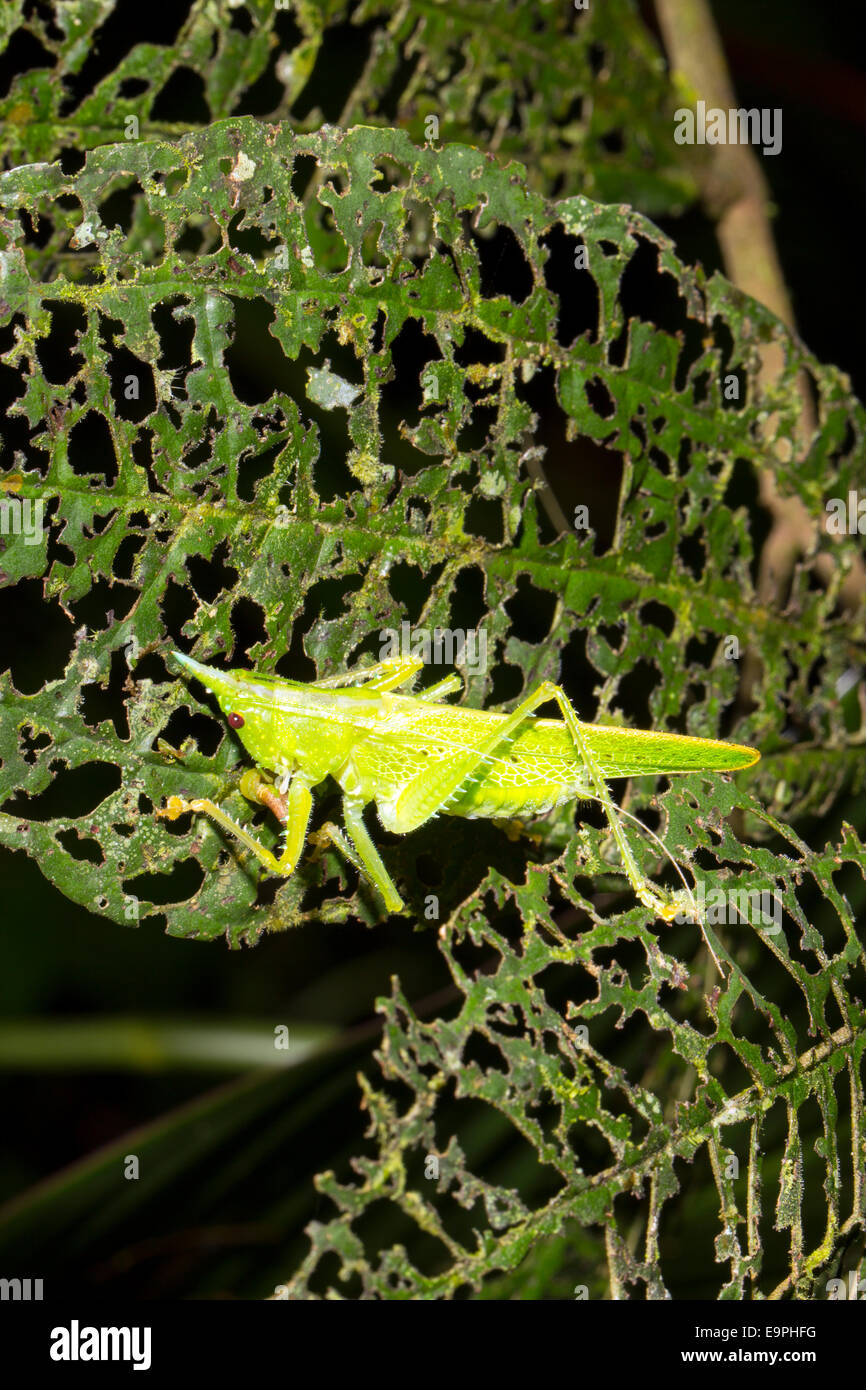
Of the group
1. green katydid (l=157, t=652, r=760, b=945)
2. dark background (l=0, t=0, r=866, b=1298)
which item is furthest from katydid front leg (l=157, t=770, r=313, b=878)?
dark background (l=0, t=0, r=866, b=1298)

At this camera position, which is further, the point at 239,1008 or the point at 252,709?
the point at 239,1008

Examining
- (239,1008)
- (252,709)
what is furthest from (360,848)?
(239,1008)

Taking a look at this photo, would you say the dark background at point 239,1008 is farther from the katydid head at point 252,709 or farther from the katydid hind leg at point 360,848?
the katydid head at point 252,709

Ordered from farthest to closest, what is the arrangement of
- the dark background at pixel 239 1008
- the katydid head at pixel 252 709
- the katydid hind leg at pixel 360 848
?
the dark background at pixel 239 1008 → the katydid hind leg at pixel 360 848 → the katydid head at pixel 252 709

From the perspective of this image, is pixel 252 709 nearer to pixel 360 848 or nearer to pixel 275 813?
pixel 275 813

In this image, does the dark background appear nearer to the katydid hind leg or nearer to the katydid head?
the katydid hind leg

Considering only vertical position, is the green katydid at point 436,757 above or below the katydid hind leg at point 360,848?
above

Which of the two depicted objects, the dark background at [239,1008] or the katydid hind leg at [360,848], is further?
the dark background at [239,1008]

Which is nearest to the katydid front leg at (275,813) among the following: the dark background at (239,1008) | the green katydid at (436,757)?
the green katydid at (436,757)
